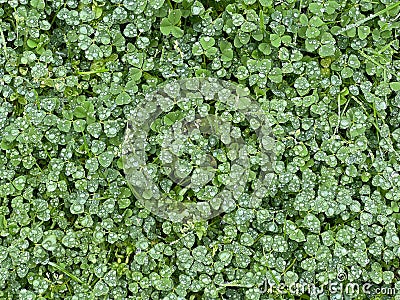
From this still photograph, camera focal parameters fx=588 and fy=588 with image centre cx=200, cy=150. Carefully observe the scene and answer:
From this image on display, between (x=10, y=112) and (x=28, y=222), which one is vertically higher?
(x=10, y=112)

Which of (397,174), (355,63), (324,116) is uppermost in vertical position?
(355,63)

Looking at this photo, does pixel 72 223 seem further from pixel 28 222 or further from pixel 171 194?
pixel 171 194

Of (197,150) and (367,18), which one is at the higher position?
(367,18)

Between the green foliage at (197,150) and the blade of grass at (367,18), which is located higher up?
the blade of grass at (367,18)

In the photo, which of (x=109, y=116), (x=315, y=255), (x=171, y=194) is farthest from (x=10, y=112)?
(x=315, y=255)

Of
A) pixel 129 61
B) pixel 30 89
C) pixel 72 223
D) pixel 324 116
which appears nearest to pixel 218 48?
pixel 129 61

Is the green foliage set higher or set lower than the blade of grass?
lower

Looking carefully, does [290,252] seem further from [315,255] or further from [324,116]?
[324,116]
